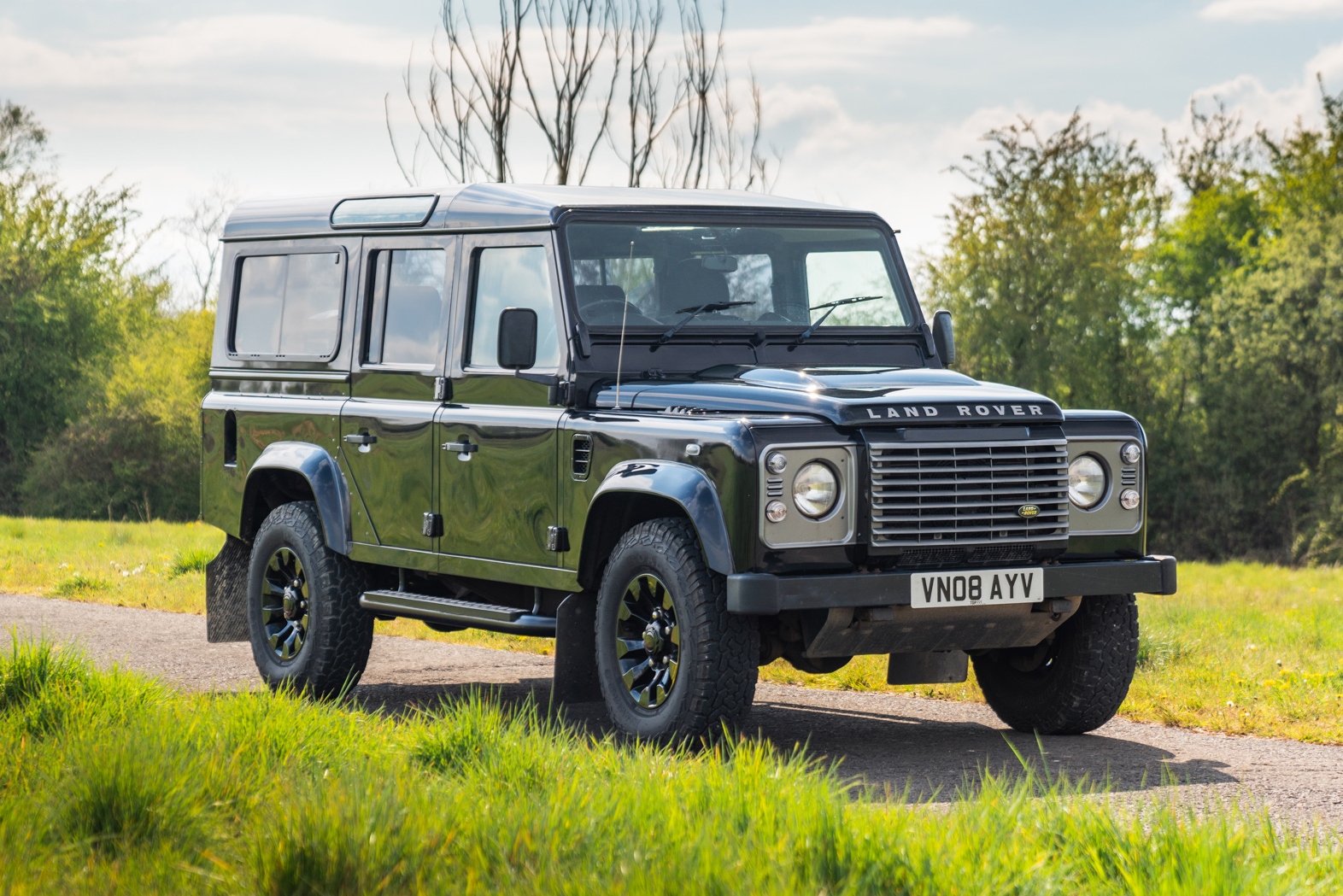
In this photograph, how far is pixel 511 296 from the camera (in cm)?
761

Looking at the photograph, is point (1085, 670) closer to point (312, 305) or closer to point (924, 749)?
point (924, 749)

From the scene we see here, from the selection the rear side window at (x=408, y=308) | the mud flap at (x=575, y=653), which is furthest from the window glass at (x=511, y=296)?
the mud flap at (x=575, y=653)

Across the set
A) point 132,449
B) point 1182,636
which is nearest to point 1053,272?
point 132,449

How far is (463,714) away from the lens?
18.3ft

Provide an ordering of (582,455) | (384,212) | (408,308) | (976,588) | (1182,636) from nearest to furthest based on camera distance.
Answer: (976,588), (582,455), (408,308), (384,212), (1182,636)

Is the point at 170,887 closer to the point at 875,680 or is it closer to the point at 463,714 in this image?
the point at 463,714

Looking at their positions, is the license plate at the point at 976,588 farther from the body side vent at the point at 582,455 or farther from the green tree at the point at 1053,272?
the green tree at the point at 1053,272

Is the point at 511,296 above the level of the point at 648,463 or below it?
above

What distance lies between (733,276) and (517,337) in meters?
1.21

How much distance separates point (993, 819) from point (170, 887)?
78.8 inches

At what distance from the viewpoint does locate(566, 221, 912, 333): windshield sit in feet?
24.2

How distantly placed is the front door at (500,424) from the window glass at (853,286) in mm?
1300

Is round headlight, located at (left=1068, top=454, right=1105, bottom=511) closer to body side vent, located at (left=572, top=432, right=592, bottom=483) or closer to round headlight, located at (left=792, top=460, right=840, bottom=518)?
round headlight, located at (left=792, top=460, right=840, bottom=518)

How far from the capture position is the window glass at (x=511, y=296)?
7.37 meters
